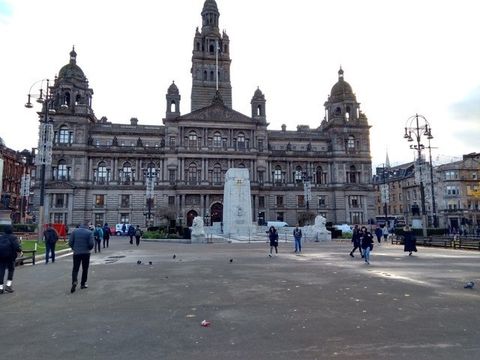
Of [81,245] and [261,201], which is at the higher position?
[261,201]

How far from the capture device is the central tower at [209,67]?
81.8 m

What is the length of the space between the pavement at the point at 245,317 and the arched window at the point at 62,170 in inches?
2392

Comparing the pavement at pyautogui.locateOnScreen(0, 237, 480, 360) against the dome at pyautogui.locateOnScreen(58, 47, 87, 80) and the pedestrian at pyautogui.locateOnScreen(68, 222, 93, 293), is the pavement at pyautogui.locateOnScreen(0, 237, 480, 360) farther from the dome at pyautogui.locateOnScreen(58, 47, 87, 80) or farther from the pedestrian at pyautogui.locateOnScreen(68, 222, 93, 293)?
the dome at pyautogui.locateOnScreen(58, 47, 87, 80)

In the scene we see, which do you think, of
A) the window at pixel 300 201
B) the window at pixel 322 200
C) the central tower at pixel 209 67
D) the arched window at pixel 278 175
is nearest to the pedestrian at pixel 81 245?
the arched window at pixel 278 175

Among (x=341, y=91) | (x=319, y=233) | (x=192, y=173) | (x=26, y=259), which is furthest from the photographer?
(x=341, y=91)

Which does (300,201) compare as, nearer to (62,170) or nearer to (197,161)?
(197,161)

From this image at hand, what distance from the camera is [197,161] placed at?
237 ft

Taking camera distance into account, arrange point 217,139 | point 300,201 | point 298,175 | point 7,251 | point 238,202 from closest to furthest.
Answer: point 7,251
point 238,202
point 217,139
point 300,201
point 298,175

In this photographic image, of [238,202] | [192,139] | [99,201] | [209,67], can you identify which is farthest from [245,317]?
[209,67]

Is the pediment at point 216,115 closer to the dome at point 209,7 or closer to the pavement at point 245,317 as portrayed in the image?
the dome at point 209,7

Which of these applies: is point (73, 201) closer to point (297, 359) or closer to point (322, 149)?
point (322, 149)

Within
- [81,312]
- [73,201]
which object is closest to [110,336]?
[81,312]

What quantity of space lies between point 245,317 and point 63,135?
2757 inches

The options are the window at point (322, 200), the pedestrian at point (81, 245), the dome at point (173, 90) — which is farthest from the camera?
the window at point (322, 200)
